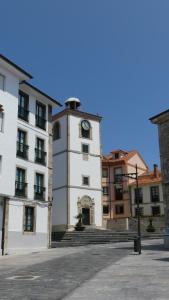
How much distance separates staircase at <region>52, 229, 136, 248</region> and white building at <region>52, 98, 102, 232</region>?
2741mm

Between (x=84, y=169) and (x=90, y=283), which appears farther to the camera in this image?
(x=84, y=169)

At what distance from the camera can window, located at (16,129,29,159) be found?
26184mm

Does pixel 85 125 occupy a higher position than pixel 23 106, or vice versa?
pixel 85 125

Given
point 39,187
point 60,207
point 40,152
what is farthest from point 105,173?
point 39,187

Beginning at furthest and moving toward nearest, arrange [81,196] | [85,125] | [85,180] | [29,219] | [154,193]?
[154,193] < [85,125] < [85,180] < [81,196] < [29,219]

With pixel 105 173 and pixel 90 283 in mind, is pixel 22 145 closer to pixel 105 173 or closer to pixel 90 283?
pixel 90 283

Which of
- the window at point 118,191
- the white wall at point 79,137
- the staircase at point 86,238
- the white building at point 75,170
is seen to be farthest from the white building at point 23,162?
the window at point 118,191

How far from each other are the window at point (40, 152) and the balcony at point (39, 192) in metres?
1.93

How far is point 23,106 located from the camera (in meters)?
27.2

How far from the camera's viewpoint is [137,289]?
906 cm

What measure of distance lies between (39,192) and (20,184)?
2273mm

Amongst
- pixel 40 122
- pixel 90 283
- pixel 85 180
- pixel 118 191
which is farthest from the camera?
pixel 118 191

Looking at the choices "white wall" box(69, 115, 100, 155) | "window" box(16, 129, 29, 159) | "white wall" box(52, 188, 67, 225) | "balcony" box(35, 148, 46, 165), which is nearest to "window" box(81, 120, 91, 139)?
"white wall" box(69, 115, 100, 155)

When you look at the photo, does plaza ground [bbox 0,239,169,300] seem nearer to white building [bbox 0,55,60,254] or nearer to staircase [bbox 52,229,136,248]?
white building [bbox 0,55,60,254]
